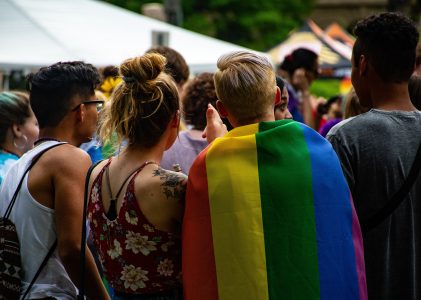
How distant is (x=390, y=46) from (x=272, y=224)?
1.06m

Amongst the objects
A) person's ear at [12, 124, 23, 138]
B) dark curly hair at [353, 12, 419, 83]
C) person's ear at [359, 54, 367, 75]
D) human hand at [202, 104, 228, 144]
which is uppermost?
dark curly hair at [353, 12, 419, 83]

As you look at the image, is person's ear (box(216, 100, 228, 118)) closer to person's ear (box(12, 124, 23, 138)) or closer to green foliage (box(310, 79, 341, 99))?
person's ear (box(12, 124, 23, 138))

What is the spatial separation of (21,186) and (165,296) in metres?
0.88

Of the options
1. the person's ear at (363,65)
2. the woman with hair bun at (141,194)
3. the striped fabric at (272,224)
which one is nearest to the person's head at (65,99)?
the woman with hair bun at (141,194)

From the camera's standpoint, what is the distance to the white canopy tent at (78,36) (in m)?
9.54

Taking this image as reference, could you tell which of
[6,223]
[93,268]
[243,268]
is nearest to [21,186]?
[6,223]

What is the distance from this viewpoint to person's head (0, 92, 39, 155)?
503cm

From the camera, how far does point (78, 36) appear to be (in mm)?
10188

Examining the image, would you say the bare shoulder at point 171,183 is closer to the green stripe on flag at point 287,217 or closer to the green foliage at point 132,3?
the green stripe on flag at point 287,217

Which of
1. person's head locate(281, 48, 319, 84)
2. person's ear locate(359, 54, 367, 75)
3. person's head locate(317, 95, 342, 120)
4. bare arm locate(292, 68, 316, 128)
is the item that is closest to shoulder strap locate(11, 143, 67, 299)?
person's ear locate(359, 54, 367, 75)

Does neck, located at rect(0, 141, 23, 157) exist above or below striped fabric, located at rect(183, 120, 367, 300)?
below

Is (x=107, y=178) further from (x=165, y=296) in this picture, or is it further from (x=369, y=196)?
(x=369, y=196)

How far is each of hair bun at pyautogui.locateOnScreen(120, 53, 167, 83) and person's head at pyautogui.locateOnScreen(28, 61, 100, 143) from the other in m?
0.50

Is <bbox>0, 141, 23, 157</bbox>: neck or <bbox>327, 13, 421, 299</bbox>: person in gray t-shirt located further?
<bbox>0, 141, 23, 157</bbox>: neck
